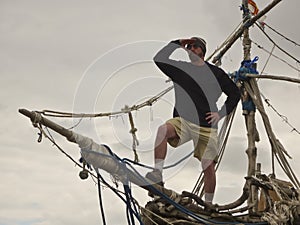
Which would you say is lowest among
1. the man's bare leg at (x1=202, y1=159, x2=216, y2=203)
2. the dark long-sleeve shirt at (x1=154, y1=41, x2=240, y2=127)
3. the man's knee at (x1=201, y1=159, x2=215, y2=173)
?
the man's bare leg at (x1=202, y1=159, x2=216, y2=203)

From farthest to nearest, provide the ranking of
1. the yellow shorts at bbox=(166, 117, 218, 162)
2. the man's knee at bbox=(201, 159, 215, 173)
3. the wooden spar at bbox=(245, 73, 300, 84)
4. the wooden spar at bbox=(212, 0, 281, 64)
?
the wooden spar at bbox=(212, 0, 281, 64), the wooden spar at bbox=(245, 73, 300, 84), the man's knee at bbox=(201, 159, 215, 173), the yellow shorts at bbox=(166, 117, 218, 162)

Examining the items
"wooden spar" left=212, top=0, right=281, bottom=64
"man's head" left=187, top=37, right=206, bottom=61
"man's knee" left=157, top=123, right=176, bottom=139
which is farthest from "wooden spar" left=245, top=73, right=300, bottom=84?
"man's knee" left=157, top=123, right=176, bottom=139

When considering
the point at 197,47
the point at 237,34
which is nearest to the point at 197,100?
the point at 197,47

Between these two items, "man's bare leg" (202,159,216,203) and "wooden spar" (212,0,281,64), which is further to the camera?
"wooden spar" (212,0,281,64)

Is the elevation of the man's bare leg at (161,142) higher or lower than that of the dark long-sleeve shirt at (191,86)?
lower

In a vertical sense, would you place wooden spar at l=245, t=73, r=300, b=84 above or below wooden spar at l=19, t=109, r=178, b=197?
above

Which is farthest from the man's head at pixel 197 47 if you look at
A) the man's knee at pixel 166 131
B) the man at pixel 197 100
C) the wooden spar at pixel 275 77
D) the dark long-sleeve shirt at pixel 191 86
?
the wooden spar at pixel 275 77

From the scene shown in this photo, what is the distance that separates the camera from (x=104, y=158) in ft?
23.2

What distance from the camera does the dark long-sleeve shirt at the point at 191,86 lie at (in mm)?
7914

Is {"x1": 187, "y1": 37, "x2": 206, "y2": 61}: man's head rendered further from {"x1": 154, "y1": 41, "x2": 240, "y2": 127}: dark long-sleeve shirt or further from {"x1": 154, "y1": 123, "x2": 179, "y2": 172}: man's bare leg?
{"x1": 154, "y1": 123, "x2": 179, "y2": 172}: man's bare leg

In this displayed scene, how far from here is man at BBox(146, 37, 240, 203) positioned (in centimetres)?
790

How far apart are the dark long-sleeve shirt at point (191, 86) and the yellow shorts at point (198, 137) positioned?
75 millimetres

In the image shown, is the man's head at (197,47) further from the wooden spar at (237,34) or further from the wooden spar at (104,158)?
the wooden spar at (237,34)

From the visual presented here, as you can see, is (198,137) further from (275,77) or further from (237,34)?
(237,34)
